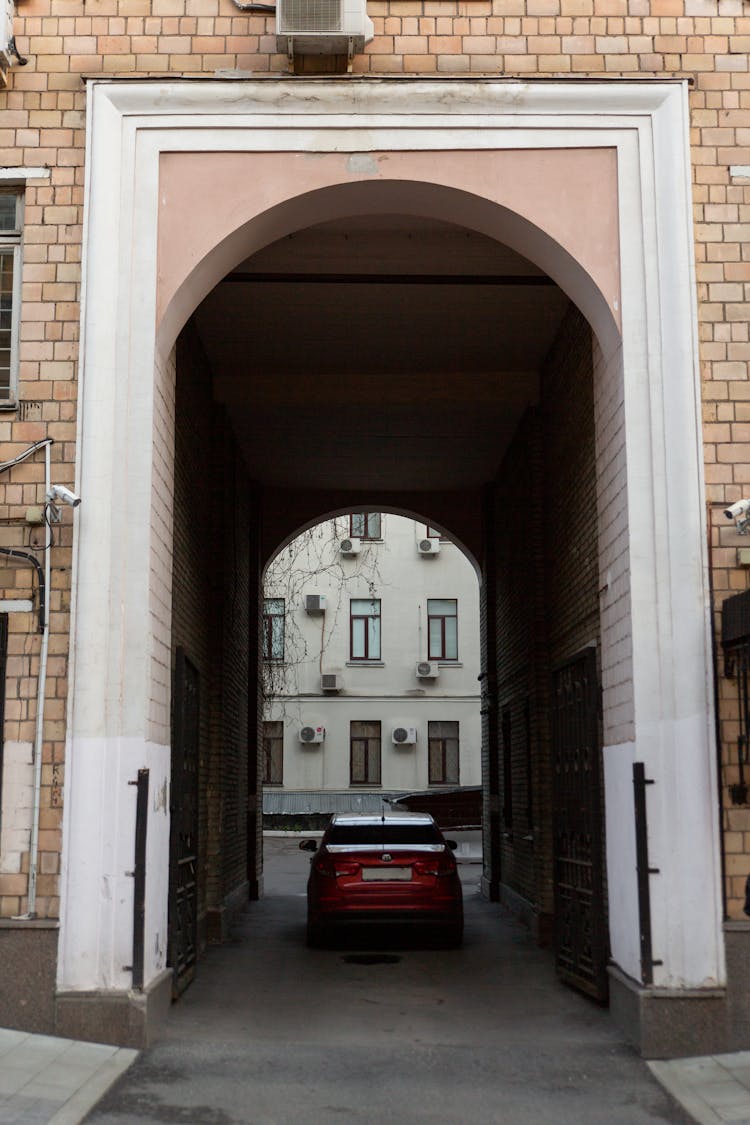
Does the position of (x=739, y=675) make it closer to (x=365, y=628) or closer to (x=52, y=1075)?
(x=52, y=1075)

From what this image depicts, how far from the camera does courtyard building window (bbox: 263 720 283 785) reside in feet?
122

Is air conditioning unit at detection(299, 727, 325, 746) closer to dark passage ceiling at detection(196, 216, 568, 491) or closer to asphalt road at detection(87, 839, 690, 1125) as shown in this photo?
dark passage ceiling at detection(196, 216, 568, 491)

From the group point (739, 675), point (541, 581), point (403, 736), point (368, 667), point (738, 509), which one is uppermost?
point (368, 667)

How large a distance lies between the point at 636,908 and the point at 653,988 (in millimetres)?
506

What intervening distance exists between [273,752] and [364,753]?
2661 mm

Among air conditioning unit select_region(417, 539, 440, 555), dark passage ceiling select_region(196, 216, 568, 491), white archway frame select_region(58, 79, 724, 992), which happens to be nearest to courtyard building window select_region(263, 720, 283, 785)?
air conditioning unit select_region(417, 539, 440, 555)

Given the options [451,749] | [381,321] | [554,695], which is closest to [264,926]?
[554,695]

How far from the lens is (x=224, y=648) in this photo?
566 inches

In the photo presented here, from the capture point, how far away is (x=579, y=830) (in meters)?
10.3

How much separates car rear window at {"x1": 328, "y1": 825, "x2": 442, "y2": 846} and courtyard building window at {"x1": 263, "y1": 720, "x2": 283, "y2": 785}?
23718 mm

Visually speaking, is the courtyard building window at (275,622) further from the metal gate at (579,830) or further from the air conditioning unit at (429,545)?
the metal gate at (579,830)

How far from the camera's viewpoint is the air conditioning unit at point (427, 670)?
37.1 m

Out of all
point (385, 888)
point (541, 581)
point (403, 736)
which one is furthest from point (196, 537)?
point (403, 736)

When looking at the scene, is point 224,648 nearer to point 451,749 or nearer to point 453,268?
point 453,268
